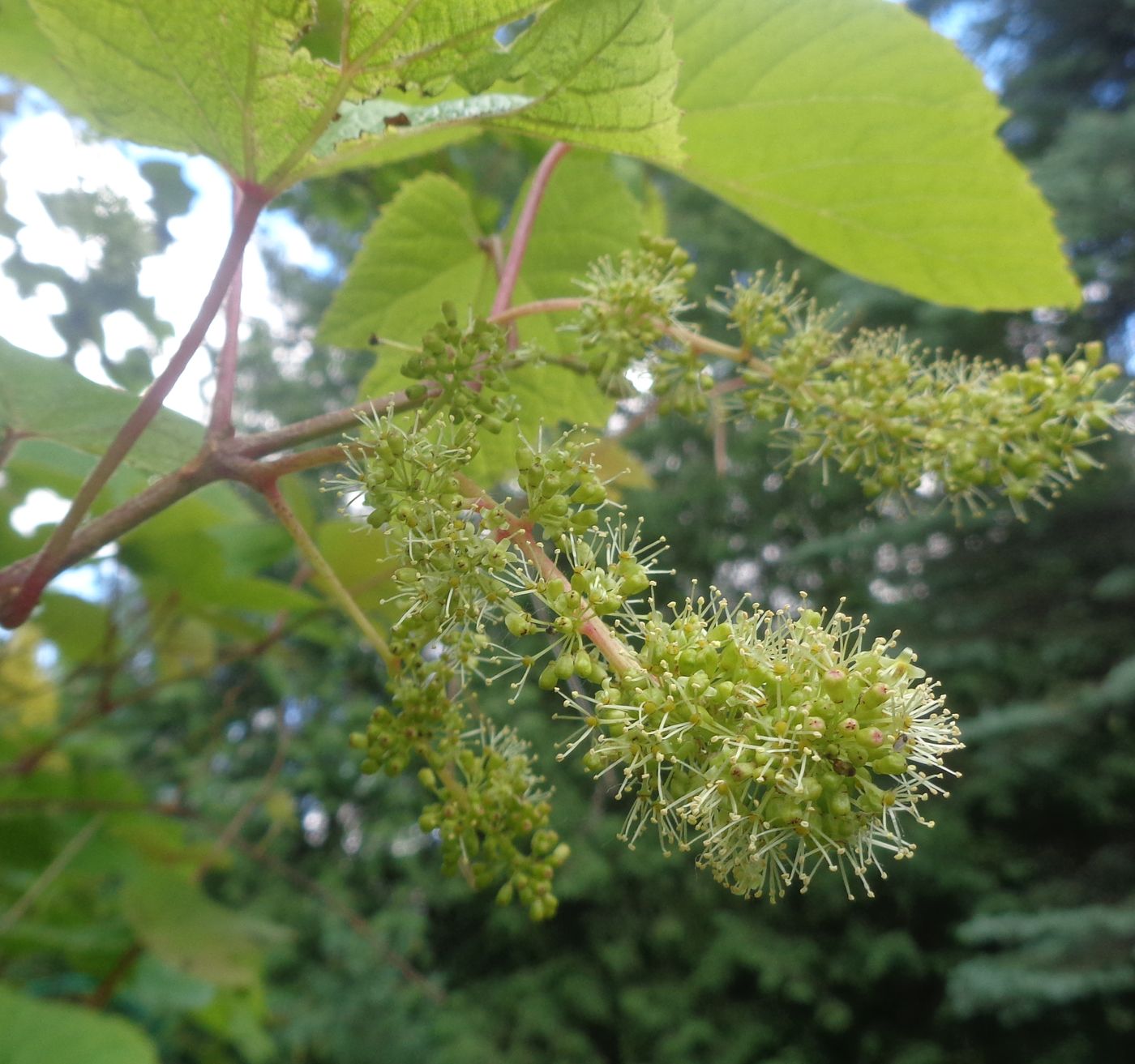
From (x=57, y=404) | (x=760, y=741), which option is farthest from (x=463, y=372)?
(x=57, y=404)

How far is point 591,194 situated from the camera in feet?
4.25

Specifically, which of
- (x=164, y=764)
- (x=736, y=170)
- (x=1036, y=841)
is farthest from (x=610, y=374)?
(x=164, y=764)

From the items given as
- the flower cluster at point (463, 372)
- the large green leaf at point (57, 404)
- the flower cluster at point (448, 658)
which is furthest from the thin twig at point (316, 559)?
the large green leaf at point (57, 404)

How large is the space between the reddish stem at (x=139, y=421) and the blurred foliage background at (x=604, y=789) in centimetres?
66

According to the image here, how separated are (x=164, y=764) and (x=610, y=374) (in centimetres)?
979

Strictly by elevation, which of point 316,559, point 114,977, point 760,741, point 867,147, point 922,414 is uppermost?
point 867,147

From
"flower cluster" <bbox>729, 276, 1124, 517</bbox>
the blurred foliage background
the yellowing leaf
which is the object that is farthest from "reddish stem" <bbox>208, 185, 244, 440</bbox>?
the yellowing leaf

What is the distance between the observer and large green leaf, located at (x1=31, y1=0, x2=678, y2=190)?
0.64 metres

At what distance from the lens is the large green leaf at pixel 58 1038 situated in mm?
1348

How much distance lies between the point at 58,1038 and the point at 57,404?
1.04 meters

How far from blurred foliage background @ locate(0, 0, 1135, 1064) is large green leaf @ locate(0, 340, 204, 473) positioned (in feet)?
1.23

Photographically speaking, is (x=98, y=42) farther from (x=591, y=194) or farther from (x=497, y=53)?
(x=591, y=194)

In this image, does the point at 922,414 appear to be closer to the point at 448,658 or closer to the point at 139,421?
the point at 448,658

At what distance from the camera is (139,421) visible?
69 centimetres
